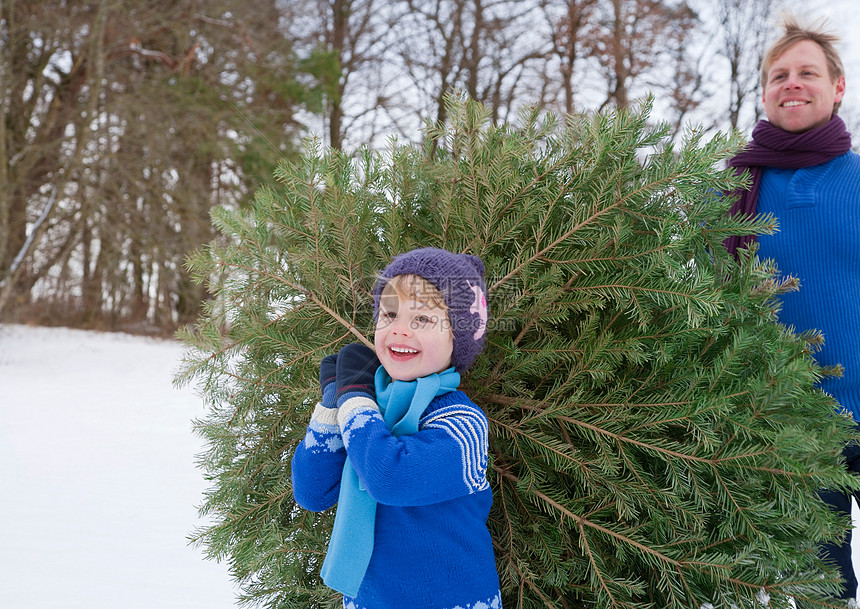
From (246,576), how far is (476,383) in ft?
3.10

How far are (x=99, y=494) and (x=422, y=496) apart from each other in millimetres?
3995

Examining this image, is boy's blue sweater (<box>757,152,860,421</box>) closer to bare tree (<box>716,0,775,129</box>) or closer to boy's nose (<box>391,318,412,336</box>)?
boy's nose (<box>391,318,412,336</box>)

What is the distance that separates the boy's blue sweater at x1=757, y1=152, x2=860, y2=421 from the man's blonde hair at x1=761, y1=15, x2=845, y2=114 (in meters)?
0.31

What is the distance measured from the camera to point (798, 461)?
1.22 m

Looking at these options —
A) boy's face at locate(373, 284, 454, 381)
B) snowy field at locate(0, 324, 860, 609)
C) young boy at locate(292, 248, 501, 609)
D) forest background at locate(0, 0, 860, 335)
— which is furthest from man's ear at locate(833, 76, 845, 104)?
forest background at locate(0, 0, 860, 335)

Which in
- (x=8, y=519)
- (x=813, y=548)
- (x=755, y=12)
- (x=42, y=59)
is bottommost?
(x=8, y=519)

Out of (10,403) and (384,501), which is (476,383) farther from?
(10,403)

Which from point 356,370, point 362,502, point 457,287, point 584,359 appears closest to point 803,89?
point 584,359

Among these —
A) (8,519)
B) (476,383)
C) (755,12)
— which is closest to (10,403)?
(8,519)

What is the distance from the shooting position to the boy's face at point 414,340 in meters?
1.25

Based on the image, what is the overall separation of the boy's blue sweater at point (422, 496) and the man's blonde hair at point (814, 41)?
1.68 metres

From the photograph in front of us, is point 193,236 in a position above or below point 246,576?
above

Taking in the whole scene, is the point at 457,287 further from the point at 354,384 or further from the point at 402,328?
the point at 354,384

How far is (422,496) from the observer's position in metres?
1.14
